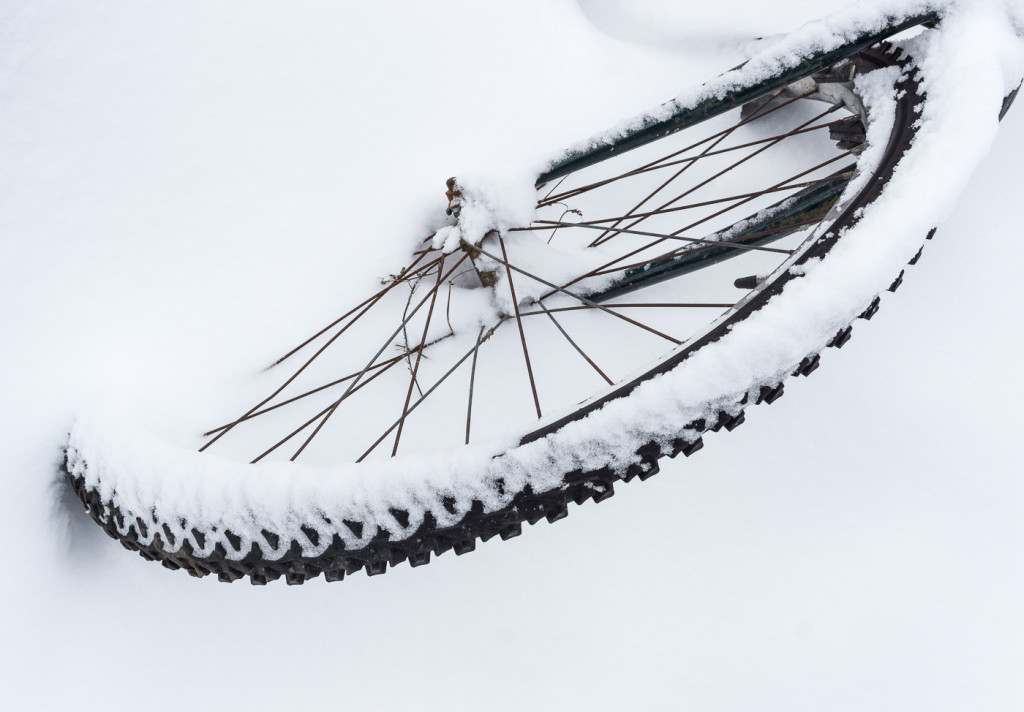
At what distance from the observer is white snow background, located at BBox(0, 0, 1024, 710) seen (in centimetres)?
119

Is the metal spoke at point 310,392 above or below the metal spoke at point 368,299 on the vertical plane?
below

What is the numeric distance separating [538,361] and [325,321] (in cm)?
38

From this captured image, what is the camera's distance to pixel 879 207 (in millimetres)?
780

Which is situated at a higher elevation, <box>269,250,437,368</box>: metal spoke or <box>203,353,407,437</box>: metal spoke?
<box>269,250,437,368</box>: metal spoke

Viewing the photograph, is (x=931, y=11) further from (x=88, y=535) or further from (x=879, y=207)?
(x=88, y=535)

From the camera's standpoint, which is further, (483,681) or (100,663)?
(483,681)

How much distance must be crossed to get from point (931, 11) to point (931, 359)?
0.73m

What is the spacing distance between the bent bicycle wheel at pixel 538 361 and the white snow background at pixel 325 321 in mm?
124

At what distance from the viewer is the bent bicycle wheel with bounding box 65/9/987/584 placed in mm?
772

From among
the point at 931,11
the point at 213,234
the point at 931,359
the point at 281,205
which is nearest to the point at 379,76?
the point at 281,205

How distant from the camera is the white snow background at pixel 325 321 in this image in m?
1.19

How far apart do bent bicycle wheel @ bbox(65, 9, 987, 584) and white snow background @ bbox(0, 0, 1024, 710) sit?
4.9 inches

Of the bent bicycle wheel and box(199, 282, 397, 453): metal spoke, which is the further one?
box(199, 282, 397, 453): metal spoke

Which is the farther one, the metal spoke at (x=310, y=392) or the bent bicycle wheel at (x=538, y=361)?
the metal spoke at (x=310, y=392)
